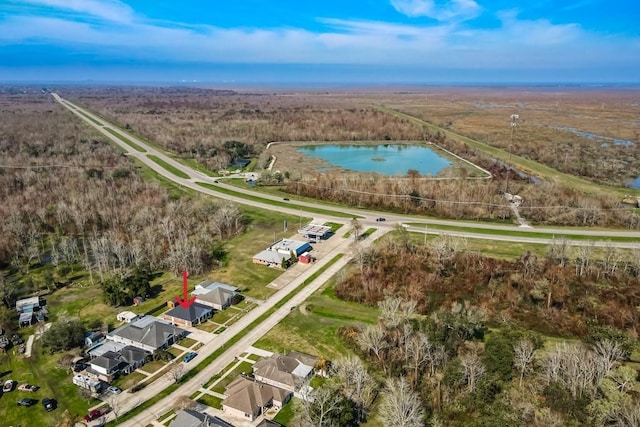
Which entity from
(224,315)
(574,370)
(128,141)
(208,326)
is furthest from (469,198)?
(128,141)

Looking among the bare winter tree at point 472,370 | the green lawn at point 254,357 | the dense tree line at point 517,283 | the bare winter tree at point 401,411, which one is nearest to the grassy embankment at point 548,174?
the dense tree line at point 517,283

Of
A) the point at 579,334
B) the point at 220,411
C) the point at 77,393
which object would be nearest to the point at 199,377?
the point at 220,411

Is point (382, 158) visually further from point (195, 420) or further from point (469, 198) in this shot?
point (195, 420)

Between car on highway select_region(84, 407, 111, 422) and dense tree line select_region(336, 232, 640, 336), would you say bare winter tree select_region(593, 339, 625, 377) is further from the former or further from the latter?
car on highway select_region(84, 407, 111, 422)

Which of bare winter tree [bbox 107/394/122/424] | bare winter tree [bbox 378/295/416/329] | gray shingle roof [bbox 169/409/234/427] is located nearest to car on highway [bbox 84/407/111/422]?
bare winter tree [bbox 107/394/122/424]

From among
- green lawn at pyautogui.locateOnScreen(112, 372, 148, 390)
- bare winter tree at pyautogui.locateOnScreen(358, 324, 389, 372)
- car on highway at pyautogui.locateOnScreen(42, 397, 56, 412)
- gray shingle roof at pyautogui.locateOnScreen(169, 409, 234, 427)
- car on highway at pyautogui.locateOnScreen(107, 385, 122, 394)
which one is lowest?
car on highway at pyautogui.locateOnScreen(42, 397, 56, 412)
